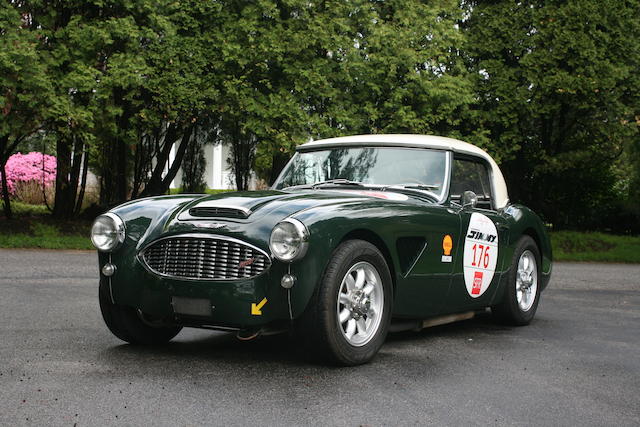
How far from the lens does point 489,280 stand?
7176mm

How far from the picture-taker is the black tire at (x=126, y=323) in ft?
19.2

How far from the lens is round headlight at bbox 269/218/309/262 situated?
506cm

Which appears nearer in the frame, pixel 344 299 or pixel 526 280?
pixel 344 299

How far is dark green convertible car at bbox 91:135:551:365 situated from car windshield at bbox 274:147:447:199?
1 cm

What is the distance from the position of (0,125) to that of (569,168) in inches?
631

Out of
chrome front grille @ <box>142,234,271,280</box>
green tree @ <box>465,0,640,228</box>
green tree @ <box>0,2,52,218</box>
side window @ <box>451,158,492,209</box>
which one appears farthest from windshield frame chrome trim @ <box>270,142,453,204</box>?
green tree @ <box>465,0,640,228</box>

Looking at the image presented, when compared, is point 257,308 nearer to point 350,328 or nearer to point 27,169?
point 350,328

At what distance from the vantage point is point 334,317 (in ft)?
17.1

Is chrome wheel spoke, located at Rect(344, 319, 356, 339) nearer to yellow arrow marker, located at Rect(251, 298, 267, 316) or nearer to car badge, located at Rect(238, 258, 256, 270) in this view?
yellow arrow marker, located at Rect(251, 298, 267, 316)

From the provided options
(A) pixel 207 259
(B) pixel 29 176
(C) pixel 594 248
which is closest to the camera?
(A) pixel 207 259

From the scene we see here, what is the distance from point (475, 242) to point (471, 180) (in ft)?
2.73

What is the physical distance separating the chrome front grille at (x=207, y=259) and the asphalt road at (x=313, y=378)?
61 cm

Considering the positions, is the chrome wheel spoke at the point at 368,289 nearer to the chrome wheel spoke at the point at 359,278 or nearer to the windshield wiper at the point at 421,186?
the chrome wheel spoke at the point at 359,278

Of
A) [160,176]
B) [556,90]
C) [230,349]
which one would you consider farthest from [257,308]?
[556,90]
